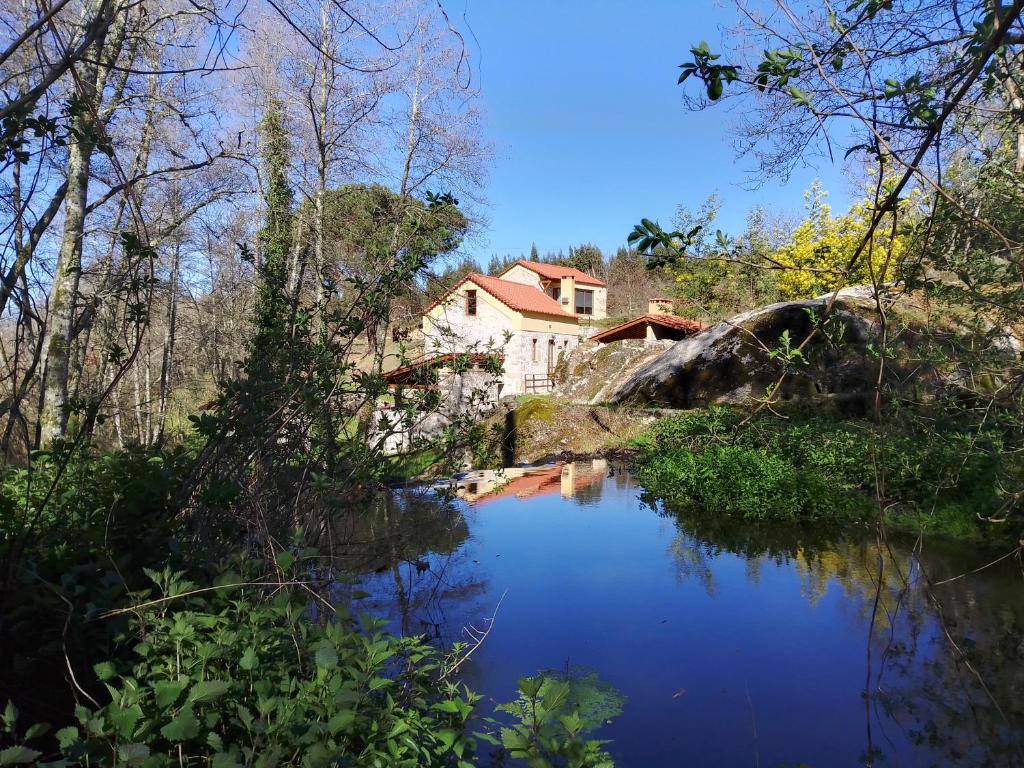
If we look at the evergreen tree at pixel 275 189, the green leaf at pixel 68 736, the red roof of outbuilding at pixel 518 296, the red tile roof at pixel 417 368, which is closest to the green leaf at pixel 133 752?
the green leaf at pixel 68 736

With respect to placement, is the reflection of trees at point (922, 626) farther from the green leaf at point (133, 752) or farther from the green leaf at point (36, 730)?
the green leaf at point (36, 730)

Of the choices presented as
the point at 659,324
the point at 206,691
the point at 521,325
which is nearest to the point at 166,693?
the point at 206,691

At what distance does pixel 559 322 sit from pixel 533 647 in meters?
27.5

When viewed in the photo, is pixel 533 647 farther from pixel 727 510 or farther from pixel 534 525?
pixel 727 510

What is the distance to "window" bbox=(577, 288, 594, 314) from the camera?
40375mm

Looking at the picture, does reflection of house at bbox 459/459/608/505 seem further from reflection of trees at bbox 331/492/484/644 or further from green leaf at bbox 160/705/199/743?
green leaf at bbox 160/705/199/743

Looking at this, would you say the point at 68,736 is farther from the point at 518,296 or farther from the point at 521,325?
the point at 518,296

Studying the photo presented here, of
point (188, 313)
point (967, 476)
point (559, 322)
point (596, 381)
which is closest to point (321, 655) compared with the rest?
point (967, 476)

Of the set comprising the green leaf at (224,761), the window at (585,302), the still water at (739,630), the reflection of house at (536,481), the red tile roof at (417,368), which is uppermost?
the window at (585,302)

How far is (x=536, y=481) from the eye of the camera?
34.3 ft

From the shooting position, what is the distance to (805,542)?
6.61 m

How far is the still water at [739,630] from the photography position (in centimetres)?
319

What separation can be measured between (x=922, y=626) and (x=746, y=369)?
32.7 ft

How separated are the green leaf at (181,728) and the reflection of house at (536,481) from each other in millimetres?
6721
